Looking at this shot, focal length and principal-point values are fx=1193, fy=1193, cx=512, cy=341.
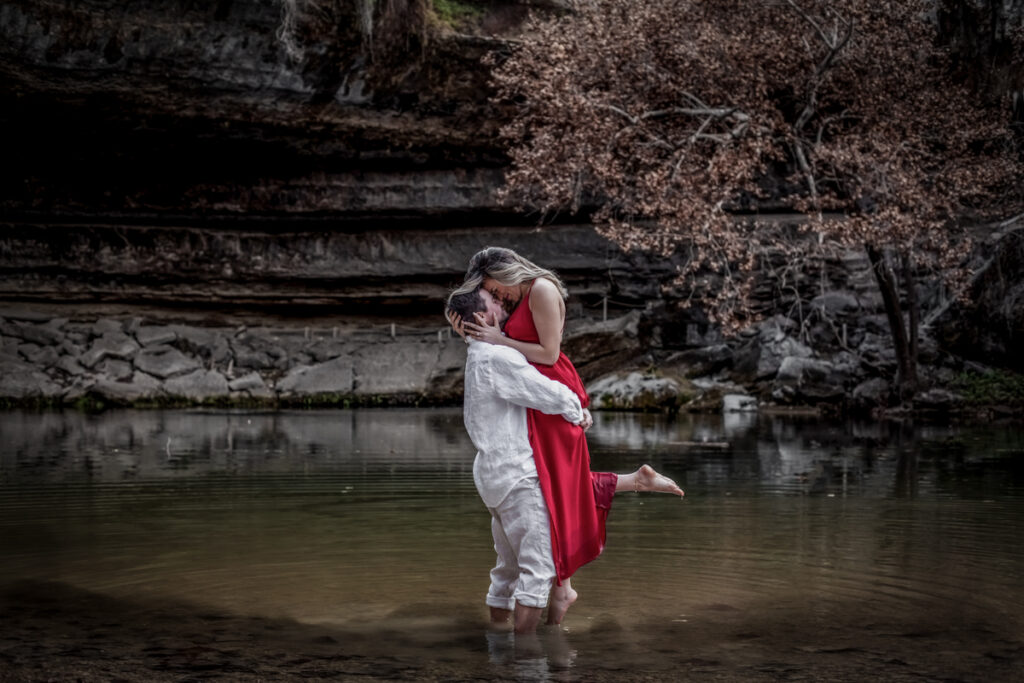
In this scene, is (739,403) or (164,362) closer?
(739,403)

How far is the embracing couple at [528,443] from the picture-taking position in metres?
4.86

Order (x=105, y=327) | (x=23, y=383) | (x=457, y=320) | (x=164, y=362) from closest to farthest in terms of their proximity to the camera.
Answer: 1. (x=457, y=320)
2. (x=23, y=383)
3. (x=164, y=362)
4. (x=105, y=327)

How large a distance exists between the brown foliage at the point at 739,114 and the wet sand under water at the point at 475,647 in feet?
43.3

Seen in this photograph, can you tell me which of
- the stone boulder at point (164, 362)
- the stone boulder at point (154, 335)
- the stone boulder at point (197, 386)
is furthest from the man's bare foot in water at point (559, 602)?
the stone boulder at point (154, 335)

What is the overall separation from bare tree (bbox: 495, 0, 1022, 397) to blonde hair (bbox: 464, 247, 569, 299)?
12.9 metres

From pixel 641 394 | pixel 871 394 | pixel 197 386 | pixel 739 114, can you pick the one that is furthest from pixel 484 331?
pixel 197 386

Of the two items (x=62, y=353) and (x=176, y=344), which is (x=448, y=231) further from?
(x=62, y=353)

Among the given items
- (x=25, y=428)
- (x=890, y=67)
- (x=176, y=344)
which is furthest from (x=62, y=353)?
(x=890, y=67)

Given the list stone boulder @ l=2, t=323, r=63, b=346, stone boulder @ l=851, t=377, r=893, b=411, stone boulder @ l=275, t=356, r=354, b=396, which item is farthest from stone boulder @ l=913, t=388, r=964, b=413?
stone boulder @ l=2, t=323, r=63, b=346

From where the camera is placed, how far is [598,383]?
2327 cm

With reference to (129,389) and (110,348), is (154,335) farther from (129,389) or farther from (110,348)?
(129,389)

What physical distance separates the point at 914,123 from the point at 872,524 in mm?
13101

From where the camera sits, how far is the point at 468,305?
5.10m

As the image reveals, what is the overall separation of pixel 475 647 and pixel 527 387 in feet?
3.43
